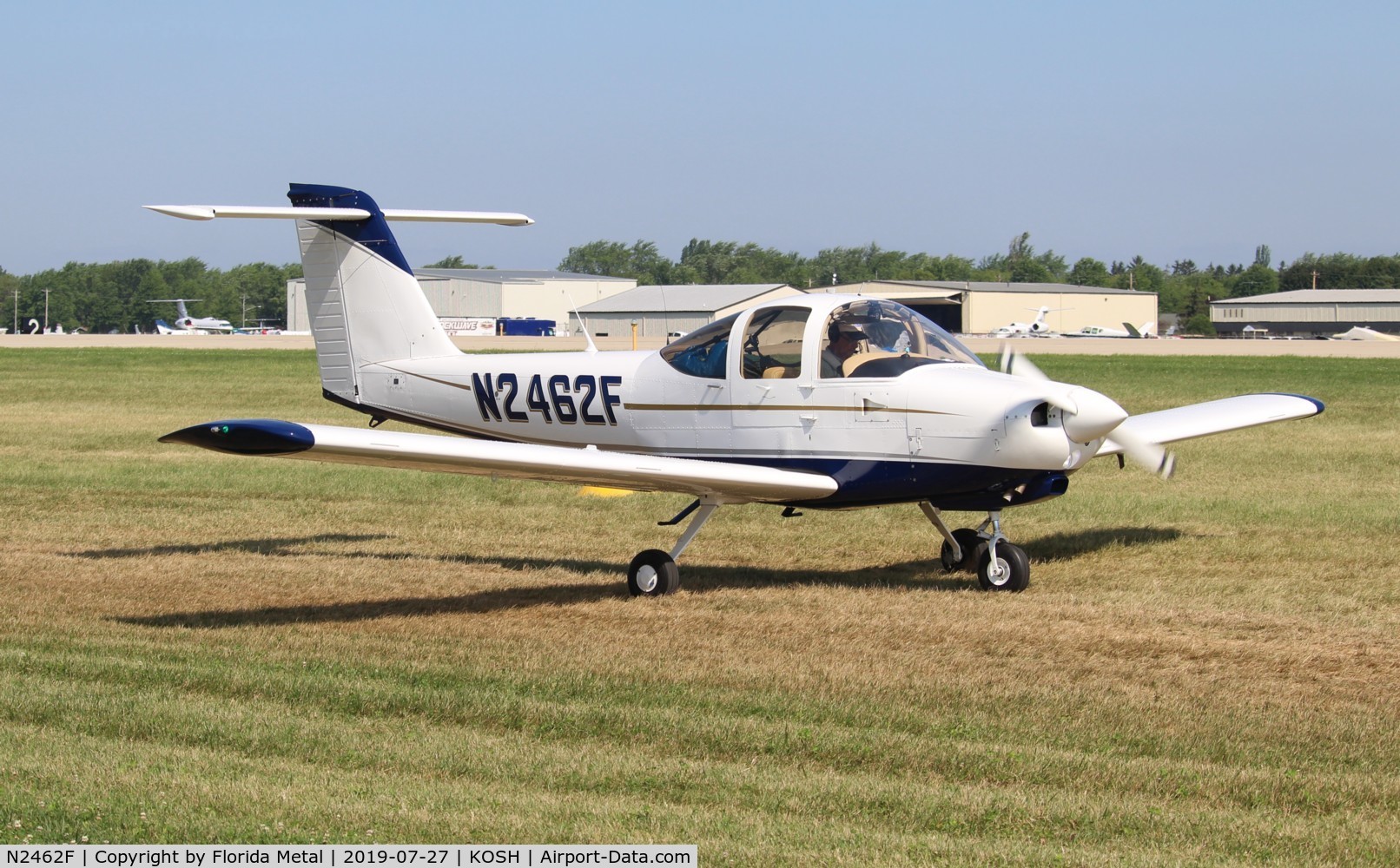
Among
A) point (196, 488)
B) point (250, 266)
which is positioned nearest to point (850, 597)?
point (196, 488)

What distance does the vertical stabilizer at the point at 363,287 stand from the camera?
13227 mm

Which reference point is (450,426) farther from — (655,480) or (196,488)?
(196,488)

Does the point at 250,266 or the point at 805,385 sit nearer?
the point at 805,385

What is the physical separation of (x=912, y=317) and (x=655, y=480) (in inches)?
91.8

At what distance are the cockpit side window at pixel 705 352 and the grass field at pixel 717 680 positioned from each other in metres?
1.65

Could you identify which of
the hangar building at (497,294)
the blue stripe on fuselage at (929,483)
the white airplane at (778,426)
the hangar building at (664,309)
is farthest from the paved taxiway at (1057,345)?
the hangar building at (497,294)

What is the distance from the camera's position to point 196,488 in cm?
1712

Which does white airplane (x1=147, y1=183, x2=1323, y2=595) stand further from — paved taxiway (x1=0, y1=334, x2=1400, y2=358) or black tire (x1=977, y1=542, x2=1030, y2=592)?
paved taxiway (x1=0, y1=334, x2=1400, y2=358)

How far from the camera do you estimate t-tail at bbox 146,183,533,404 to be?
43.4 feet

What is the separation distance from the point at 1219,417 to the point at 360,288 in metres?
7.73

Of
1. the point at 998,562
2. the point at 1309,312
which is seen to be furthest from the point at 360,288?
the point at 1309,312

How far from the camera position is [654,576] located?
10.6 m

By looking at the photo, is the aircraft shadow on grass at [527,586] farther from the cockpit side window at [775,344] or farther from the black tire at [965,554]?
the cockpit side window at [775,344]

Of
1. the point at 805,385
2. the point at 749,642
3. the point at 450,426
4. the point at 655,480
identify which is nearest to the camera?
the point at 749,642
